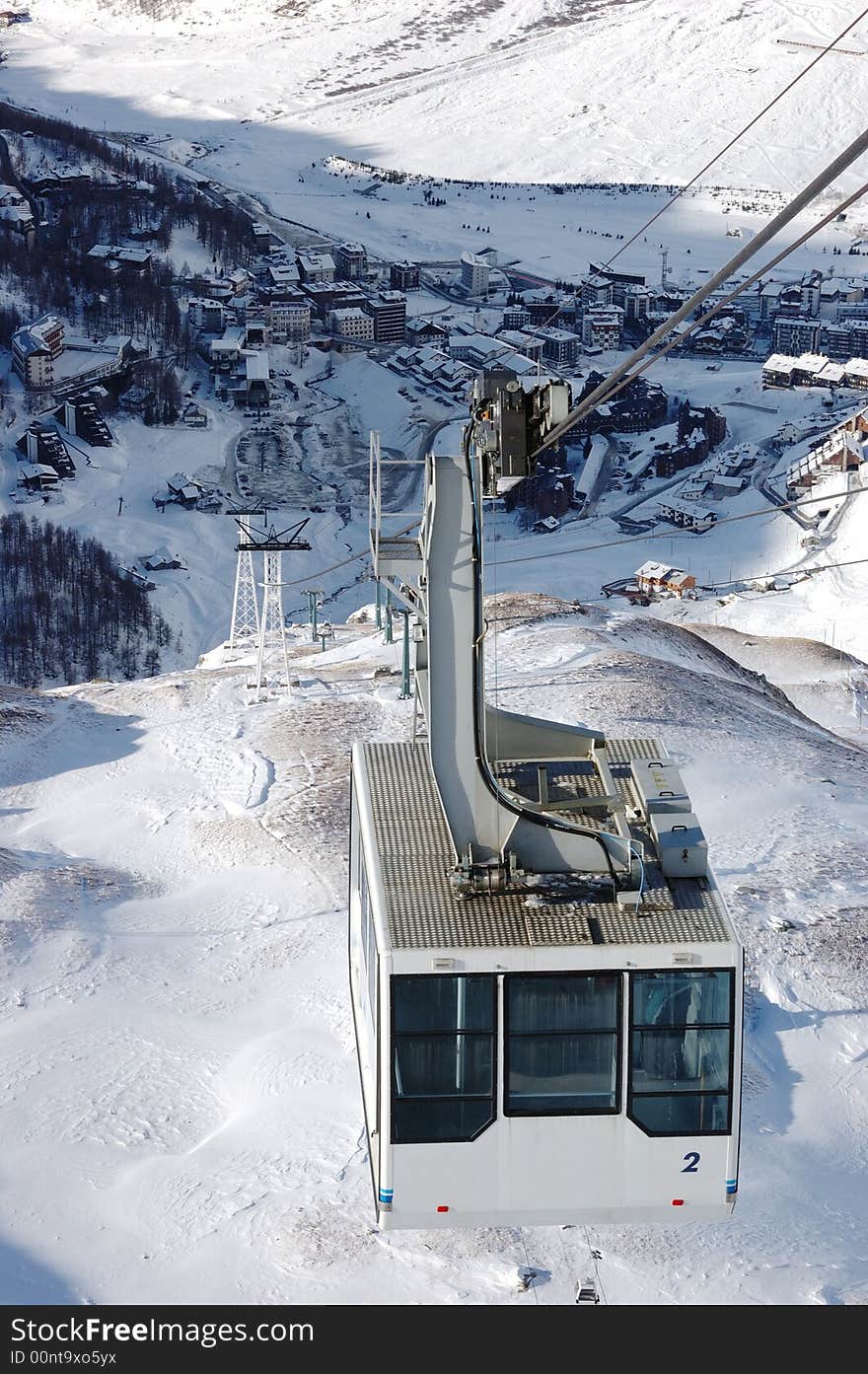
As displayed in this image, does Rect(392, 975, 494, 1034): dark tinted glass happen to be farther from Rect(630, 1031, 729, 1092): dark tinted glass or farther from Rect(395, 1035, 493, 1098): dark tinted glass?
Rect(630, 1031, 729, 1092): dark tinted glass

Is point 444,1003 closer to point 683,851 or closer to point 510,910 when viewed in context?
point 510,910

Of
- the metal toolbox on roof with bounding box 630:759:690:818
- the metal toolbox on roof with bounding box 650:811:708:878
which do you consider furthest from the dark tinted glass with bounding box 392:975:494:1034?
the metal toolbox on roof with bounding box 630:759:690:818

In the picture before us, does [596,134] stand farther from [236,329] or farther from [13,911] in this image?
[13,911]

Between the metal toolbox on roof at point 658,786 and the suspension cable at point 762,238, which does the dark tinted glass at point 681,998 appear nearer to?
the metal toolbox on roof at point 658,786

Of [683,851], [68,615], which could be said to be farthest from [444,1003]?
[68,615]

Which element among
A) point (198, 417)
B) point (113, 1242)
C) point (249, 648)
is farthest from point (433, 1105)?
point (198, 417)

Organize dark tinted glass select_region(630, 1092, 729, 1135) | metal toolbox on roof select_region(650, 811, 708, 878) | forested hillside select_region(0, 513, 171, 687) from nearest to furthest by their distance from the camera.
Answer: dark tinted glass select_region(630, 1092, 729, 1135) → metal toolbox on roof select_region(650, 811, 708, 878) → forested hillside select_region(0, 513, 171, 687)
